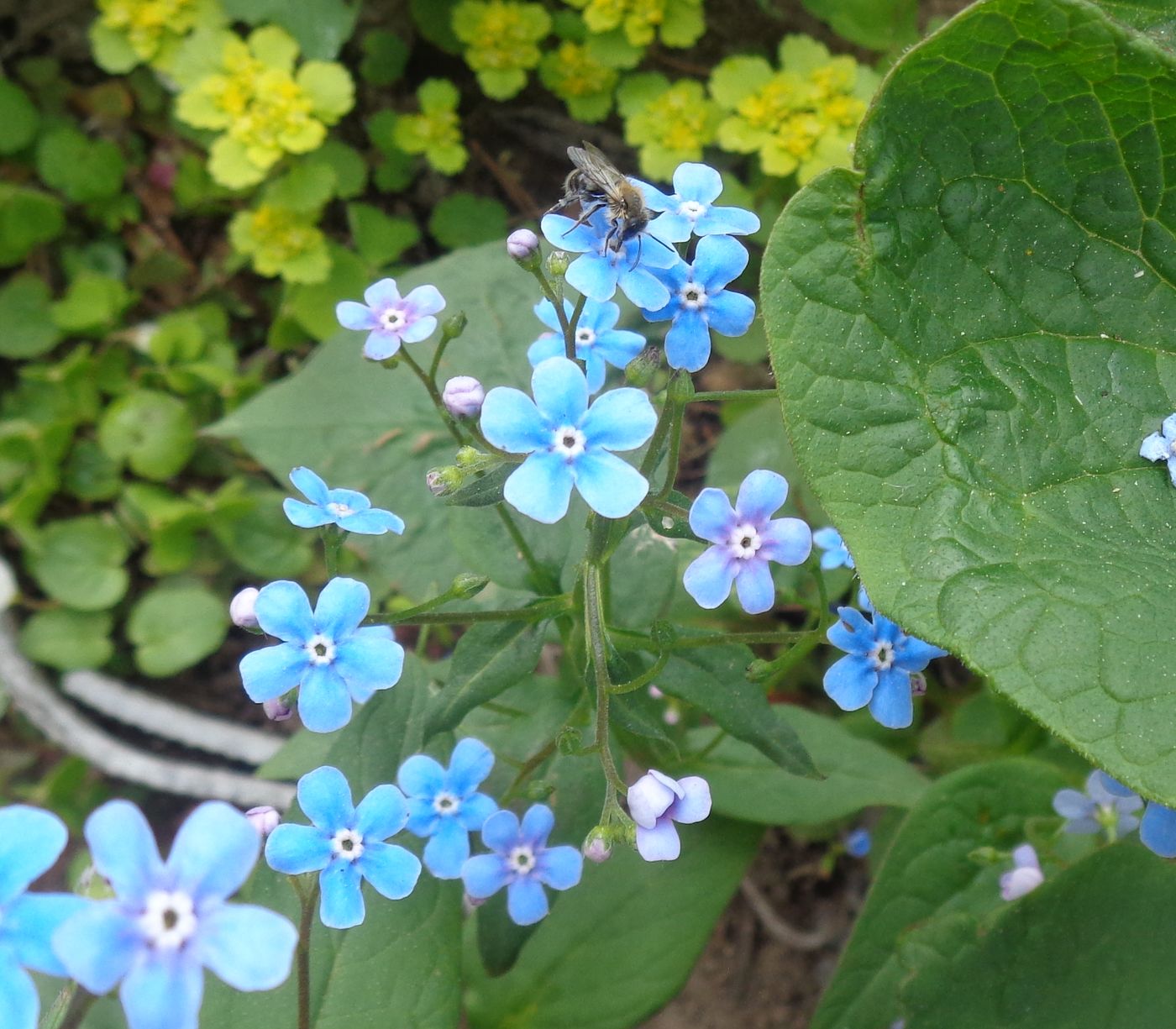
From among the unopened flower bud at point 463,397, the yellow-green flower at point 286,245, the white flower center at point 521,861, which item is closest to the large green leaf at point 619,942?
the white flower center at point 521,861

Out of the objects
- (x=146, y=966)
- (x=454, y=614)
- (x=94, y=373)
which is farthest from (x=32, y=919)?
(x=94, y=373)

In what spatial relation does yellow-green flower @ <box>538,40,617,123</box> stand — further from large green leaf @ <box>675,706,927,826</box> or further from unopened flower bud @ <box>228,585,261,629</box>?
unopened flower bud @ <box>228,585,261,629</box>

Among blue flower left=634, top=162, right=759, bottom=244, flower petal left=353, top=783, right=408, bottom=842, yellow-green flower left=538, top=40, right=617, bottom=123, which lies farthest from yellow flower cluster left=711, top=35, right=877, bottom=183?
flower petal left=353, top=783, right=408, bottom=842

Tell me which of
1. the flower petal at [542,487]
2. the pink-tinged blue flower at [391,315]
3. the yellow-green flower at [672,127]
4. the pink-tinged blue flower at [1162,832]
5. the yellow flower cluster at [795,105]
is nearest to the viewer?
the flower petal at [542,487]

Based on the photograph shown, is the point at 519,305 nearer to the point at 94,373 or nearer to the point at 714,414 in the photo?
the point at 714,414

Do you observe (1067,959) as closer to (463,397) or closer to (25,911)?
(463,397)

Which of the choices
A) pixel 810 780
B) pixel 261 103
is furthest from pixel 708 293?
pixel 261 103

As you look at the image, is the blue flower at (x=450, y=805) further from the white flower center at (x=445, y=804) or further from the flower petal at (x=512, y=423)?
the flower petal at (x=512, y=423)
